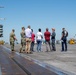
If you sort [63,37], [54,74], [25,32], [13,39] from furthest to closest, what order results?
[13,39]
[63,37]
[25,32]
[54,74]

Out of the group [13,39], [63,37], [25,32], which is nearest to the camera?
[25,32]

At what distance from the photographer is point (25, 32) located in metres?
25.8

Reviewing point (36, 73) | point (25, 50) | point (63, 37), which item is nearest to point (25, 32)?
point (25, 50)

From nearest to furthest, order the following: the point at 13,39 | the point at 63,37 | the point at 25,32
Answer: the point at 25,32, the point at 63,37, the point at 13,39

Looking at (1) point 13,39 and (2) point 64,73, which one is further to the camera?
(1) point 13,39

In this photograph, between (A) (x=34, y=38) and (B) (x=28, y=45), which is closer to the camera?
(B) (x=28, y=45)

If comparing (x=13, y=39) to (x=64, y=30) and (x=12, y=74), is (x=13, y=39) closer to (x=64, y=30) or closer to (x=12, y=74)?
(x=64, y=30)

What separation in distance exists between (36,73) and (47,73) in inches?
16.5

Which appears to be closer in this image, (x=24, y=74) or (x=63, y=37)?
(x=24, y=74)

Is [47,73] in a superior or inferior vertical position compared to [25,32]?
inferior

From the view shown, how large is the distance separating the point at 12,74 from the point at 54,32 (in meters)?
17.2

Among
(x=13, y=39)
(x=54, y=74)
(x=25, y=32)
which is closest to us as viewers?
(x=54, y=74)

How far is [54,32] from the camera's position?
29266mm

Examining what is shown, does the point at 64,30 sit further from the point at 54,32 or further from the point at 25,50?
the point at 25,50
